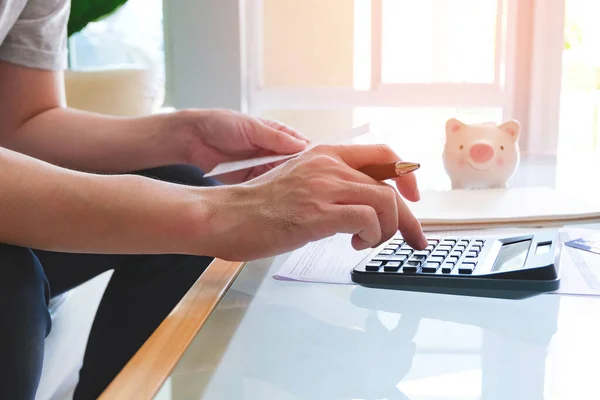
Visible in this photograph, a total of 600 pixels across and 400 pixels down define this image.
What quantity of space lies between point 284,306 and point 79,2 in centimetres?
128

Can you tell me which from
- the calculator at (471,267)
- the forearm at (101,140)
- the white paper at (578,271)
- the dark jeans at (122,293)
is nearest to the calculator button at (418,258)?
the calculator at (471,267)

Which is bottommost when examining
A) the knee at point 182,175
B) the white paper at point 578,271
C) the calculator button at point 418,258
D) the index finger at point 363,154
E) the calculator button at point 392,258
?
the white paper at point 578,271

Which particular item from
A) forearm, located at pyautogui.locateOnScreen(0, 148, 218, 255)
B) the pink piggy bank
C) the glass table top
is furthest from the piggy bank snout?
forearm, located at pyautogui.locateOnScreen(0, 148, 218, 255)

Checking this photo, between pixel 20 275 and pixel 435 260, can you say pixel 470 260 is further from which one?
pixel 20 275

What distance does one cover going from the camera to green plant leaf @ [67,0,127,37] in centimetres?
162

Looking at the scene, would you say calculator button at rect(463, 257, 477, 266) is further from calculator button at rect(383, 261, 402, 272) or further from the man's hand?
the man's hand

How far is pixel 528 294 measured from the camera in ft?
1.91

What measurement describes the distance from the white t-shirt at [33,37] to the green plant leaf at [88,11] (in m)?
0.65

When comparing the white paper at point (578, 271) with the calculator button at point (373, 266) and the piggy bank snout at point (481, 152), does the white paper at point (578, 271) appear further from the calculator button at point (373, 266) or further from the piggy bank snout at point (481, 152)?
the piggy bank snout at point (481, 152)

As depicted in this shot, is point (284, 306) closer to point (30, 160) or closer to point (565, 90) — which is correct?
point (30, 160)

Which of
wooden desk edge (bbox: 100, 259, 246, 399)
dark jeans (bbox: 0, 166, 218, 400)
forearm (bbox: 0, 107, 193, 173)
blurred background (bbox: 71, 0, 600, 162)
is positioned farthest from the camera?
blurred background (bbox: 71, 0, 600, 162)

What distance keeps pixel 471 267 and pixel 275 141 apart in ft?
0.99

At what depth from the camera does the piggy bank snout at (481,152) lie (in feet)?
3.27

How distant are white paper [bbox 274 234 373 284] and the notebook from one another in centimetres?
12
